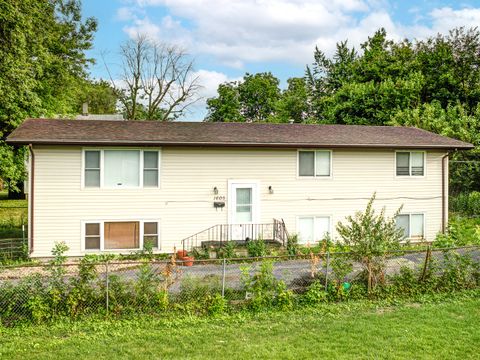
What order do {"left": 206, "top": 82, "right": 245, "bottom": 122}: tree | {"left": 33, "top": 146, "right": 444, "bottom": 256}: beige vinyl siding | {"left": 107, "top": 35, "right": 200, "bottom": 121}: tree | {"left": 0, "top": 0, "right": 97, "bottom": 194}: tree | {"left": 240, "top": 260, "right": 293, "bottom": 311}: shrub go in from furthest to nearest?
{"left": 206, "top": 82, "right": 245, "bottom": 122}: tree < {"left": 107, "top": 35, "right": 200, "bottom": 121}: tree < {"left": 0, "top": 0, "right": 97, "bottom": 194}: tree < {"left": 33, "top": 146, "right": 444, "bottom": 256}: beige vinyl siding < {"left": 240, "top": 260, "right": 293, "bottom": 311}: shrub

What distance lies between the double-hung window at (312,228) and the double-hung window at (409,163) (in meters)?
3.59

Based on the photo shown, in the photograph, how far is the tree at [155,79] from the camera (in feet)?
126

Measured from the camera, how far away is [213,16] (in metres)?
27.6

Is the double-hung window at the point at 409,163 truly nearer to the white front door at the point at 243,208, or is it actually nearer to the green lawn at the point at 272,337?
the white front door at the point at 243,208

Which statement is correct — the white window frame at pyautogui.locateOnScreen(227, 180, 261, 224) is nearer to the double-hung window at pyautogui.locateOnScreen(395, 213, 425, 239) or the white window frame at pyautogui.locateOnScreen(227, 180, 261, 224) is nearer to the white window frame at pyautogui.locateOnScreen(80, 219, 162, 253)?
the white window frame at pyautogui.locateOnScreen(80, 219, 162, 253)

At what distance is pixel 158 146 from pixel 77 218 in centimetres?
353

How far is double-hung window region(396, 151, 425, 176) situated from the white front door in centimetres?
582

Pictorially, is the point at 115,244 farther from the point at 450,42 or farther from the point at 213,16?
the point at 450,42

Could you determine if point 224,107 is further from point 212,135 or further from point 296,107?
point 212,135

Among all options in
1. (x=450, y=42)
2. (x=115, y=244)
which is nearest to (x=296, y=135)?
(x=115, y=244)

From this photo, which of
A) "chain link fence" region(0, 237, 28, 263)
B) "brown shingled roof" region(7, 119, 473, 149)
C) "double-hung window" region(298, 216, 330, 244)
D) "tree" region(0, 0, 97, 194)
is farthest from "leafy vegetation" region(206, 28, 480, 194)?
"chain link fence" region(0, 237, 28, 263)

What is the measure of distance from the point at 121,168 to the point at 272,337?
878 cm

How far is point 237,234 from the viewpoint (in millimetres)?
14891

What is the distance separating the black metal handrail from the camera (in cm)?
1456
